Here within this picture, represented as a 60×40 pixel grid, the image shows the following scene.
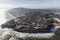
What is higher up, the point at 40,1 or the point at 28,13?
the point at 40,1

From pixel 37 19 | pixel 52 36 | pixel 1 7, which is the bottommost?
pixel 52 36

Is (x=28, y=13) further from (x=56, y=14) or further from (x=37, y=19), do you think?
(x=56, y=14)

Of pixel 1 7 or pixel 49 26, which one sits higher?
pixel 1 7

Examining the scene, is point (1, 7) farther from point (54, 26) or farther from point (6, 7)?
point (54, 26)

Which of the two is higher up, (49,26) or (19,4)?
(19,4)

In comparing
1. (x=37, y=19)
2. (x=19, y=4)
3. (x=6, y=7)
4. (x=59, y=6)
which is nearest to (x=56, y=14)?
(x=59, y=6)

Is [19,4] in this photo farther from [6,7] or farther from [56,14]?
[56,14]

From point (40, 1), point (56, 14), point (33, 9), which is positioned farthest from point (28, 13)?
point (56, 14)
